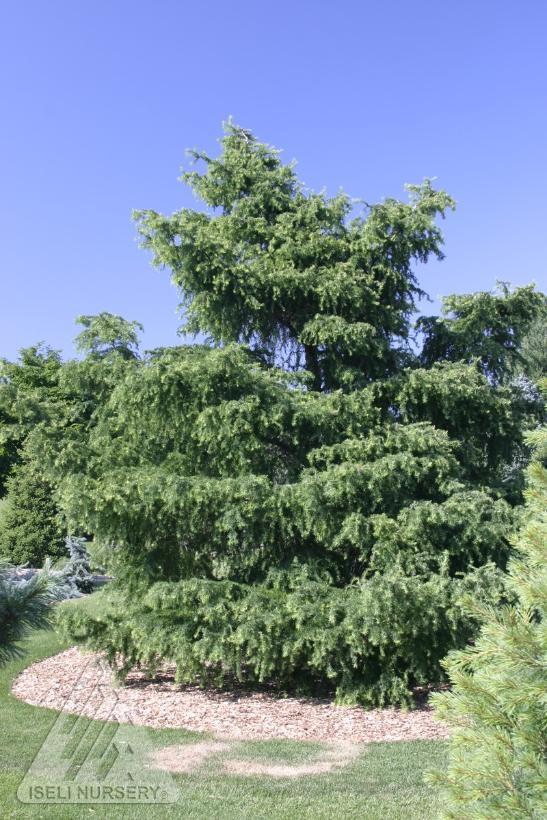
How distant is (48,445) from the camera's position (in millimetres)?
7926

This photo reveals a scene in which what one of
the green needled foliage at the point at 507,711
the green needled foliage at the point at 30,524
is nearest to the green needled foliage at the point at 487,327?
the green needled foliage at the point at 507,711

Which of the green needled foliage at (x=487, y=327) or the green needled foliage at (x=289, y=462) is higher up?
the green needled foliage at (x=487, y=327)

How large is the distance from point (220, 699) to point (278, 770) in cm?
260

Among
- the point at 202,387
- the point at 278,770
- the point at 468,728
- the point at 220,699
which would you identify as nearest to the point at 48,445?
the point at 202,387

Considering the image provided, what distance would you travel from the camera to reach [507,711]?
2.65m

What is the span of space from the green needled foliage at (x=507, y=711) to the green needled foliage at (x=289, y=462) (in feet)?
12.8

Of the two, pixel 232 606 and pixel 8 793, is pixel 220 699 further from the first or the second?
pixel 8 793

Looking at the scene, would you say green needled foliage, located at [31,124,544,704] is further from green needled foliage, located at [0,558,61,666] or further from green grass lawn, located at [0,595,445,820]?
green needled foliage, located at [0,558,61,666]

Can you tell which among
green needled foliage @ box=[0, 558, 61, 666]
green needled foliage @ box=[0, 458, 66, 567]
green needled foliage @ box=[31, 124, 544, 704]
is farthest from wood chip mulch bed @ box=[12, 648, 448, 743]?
green needled foliage @ box=[0, 458, 66, 567]

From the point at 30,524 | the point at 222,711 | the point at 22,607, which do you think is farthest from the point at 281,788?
the point at 30,524

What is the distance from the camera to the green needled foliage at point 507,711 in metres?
2.53

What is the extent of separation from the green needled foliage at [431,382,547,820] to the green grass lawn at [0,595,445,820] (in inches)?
89.1

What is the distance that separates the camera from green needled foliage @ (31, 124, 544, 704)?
24.1ft

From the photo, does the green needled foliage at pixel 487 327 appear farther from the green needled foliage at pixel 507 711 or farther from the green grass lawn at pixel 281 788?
the green needled foliage at pixel 507 711
